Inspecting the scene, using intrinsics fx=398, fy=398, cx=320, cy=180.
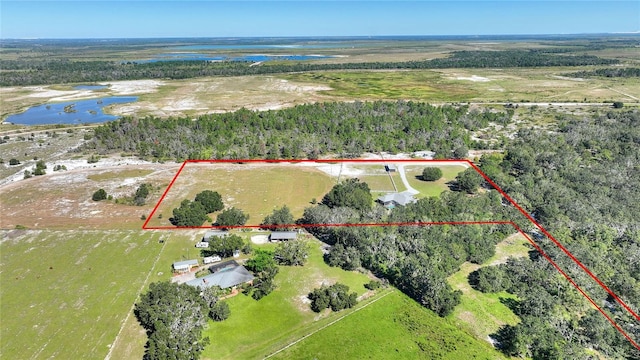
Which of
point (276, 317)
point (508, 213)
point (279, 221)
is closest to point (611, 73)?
point (508, 213)

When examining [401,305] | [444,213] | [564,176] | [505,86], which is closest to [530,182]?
[564,176]

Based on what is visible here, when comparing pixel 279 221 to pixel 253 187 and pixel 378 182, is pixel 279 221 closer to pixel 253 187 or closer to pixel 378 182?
pixel 253 187

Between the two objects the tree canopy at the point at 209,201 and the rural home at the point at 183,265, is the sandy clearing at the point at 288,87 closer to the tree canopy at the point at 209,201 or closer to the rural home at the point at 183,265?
the tree canopy at the point at 209,201

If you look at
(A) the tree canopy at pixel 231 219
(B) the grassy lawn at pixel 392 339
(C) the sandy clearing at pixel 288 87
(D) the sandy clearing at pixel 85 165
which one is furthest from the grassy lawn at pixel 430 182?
(C) the sandy clearing at pixel 288 87

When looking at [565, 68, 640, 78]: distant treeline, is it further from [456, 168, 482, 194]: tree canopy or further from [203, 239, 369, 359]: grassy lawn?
[203, 239, 369, 359]: grassy lawn

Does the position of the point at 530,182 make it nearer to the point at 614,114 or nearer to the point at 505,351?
the point at 505,351

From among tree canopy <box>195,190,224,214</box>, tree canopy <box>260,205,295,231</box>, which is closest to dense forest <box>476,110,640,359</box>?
tree canopy <box>260,205,295,231</box>
